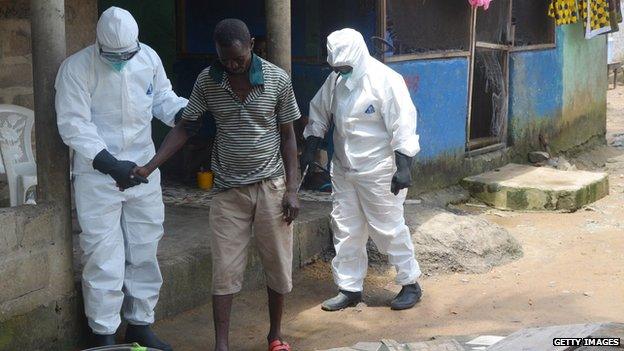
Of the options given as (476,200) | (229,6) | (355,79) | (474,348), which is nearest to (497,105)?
(476,200)

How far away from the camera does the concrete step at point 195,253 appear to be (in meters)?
6.04

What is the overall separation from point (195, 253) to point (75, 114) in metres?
1.59

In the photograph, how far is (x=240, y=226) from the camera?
17.3ft

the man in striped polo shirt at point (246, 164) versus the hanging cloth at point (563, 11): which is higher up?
the hanging cloth at point (563, 11)

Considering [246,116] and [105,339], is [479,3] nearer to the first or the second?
[246,116]

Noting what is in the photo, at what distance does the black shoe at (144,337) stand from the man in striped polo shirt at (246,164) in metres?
0.36

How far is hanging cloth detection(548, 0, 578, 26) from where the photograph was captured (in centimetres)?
1166

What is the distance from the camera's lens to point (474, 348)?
16.7 feet

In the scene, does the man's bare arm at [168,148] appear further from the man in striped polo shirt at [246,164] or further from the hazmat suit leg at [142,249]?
the hazmat suit leg at [142,249]

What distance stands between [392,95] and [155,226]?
1736 millimetres

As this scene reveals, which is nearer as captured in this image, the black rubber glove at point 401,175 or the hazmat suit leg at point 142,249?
the hazmat suit leg at point 142,249

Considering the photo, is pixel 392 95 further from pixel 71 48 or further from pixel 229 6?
pixel 229 6

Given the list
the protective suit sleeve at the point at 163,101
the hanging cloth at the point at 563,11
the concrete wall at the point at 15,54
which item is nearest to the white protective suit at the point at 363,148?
the protective suit sleeve at the point at 163,101

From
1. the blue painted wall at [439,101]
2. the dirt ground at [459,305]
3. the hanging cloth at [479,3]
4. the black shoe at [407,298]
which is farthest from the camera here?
the hanging cloth at [479,3]
